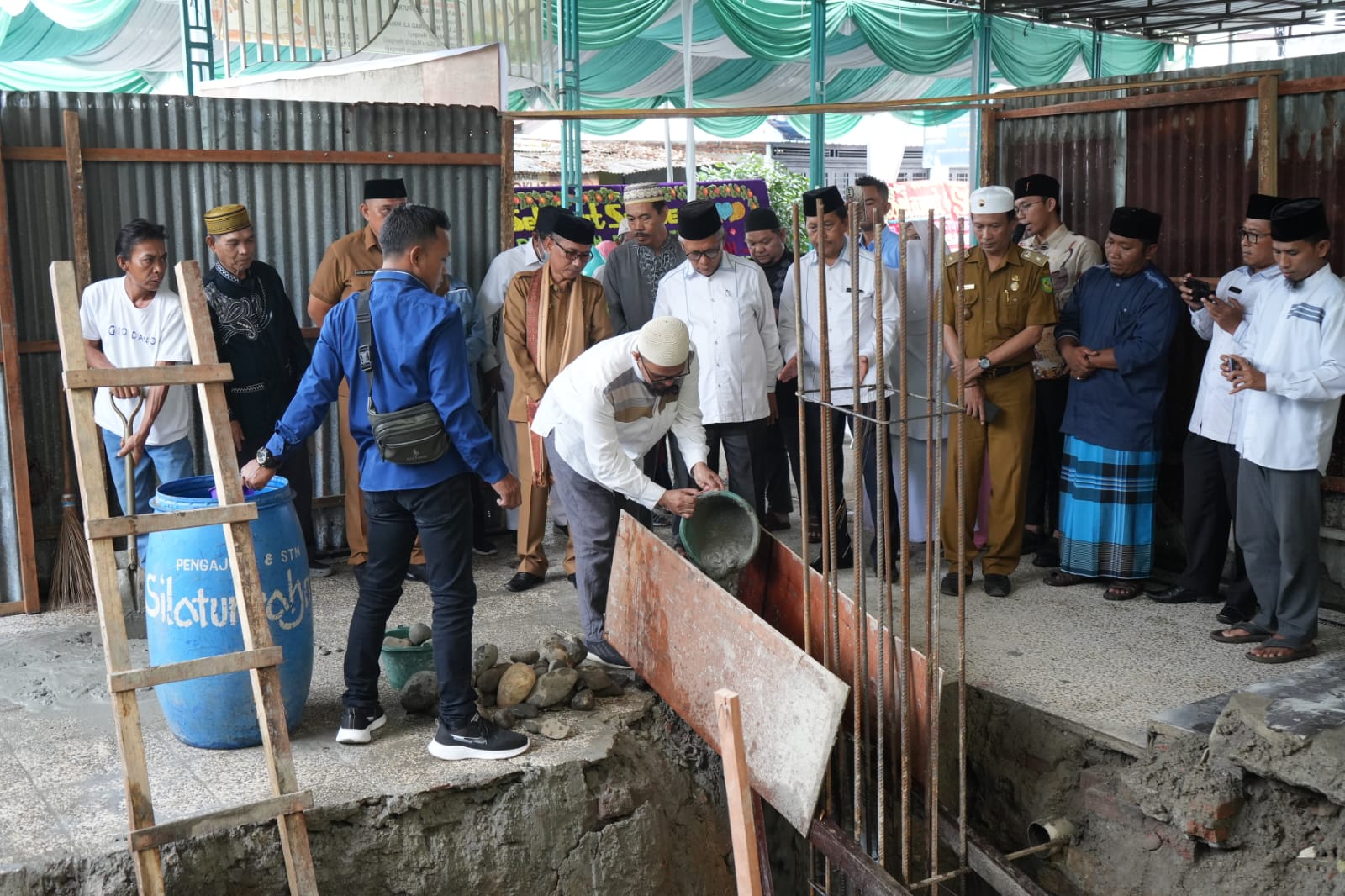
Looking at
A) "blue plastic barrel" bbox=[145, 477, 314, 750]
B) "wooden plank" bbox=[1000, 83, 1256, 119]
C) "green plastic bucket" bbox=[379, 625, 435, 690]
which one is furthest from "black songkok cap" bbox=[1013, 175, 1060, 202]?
"blue plastic barrel" bbox=[145, 477, 314, 750]

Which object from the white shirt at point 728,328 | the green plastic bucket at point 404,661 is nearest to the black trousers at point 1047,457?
the white shirt at point 728,328

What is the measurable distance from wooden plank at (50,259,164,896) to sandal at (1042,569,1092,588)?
409cm

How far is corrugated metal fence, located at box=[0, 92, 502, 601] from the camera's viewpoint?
18.6ft

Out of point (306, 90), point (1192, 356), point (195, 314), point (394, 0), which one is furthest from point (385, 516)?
point (394, 0)

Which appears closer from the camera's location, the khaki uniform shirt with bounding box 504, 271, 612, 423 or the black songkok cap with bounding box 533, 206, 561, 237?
the khaki uniform shirt with bounding box 504, 271, 612, 423

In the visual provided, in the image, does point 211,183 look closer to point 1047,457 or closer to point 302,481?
point 302,481

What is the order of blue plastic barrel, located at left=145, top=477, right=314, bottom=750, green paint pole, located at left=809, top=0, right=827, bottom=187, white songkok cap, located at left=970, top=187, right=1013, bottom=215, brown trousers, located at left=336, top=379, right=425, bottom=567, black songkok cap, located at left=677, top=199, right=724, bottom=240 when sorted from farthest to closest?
green paint pole, located at left=809, top=0, right=827, bottom=187
brown trousers, located at left=336, top=379, right=425, bottom=567
black songkok cap, located at left=677, top=199, right=724, bottom=240
white songkok cap, located at left=970, top=187, right=1013, bottom=215
blue plastic barrel, located at left=145, top=477, right=314, bottom=750

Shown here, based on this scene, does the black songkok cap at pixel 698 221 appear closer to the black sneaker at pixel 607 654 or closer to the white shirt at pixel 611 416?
the white shirt at pixel 611 416

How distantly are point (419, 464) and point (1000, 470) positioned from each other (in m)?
2.87

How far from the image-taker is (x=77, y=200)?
223 inches

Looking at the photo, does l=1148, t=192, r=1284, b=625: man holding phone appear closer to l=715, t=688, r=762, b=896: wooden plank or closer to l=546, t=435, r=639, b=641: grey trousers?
l=546, t=435, r=639, b=641: grey trousers

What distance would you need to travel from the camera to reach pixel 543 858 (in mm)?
4086

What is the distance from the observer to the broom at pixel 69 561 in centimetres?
577

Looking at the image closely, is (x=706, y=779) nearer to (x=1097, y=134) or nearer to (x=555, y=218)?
(x=555, y=218)
